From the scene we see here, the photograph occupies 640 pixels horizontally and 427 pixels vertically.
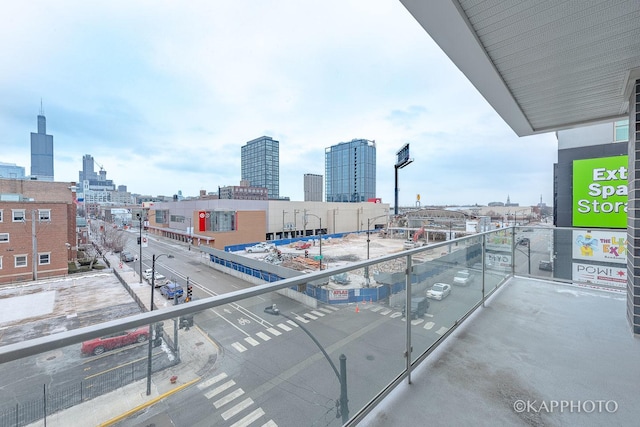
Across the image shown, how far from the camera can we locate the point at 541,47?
2510mm

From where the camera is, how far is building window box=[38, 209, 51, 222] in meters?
18.6

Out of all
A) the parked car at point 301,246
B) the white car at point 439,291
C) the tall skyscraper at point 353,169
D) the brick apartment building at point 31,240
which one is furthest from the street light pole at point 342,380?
the tall skyscraper at point 353,169

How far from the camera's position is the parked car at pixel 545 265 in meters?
4.80

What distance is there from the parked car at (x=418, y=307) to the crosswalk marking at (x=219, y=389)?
1.40m

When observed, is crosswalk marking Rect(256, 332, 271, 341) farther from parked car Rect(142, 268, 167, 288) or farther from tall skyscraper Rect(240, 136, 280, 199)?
tall skyscraper Rect(240, 136, 280, 199)

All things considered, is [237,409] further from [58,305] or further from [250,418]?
[58,305]

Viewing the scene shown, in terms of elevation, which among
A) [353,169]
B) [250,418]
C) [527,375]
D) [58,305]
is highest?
[353,169]

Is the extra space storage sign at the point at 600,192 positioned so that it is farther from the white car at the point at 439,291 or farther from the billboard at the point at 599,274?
the white car at the point at 439,291

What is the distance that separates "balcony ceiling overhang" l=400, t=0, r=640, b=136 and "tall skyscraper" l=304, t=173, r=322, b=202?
315 ft

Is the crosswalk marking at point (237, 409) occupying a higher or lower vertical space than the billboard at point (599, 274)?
higher

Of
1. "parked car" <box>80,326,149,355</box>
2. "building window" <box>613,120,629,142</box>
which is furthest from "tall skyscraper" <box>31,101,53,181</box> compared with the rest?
"building window" <box>613,120,629,142</box>

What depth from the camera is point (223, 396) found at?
42.8 inches

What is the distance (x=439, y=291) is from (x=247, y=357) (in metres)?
2.08

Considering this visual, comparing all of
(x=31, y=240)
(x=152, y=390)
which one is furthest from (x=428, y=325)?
(x=31, y=240)
